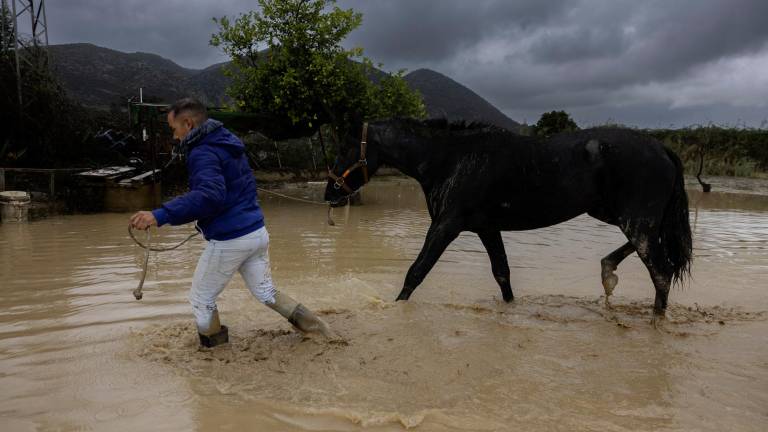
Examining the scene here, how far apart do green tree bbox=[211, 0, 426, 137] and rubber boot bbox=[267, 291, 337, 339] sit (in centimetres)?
1013

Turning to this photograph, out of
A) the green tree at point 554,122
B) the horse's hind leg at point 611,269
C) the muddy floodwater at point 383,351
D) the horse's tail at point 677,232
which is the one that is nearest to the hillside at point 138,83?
the green tree at point 554,122

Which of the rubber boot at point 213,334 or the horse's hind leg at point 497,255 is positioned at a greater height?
the horse's hind leg at point 497,255

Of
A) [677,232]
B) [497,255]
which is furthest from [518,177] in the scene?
[677,232]

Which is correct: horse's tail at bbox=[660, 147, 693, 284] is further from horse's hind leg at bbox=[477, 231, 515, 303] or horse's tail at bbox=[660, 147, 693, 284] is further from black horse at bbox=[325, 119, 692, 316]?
horse's hind leg at bbox=[477, 231, 515, 303]

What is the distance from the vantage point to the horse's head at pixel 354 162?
495 cm

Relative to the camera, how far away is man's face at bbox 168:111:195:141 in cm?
345

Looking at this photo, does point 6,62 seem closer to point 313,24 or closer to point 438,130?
point 313,24

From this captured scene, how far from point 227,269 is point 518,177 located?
2717 mm

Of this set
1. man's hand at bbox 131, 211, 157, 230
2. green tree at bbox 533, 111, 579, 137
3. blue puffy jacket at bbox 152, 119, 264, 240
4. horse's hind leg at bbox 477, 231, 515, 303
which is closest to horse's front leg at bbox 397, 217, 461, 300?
horse's hind leg at bbox 477, 231, 515, 303

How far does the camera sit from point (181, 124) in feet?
11.3

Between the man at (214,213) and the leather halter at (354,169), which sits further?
the leather halter at (354,169)

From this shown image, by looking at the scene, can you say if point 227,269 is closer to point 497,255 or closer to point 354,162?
point 354,162

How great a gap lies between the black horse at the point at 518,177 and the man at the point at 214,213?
153cm

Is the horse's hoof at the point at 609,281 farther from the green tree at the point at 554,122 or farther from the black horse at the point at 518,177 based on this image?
the green tree at the point at 554,122
